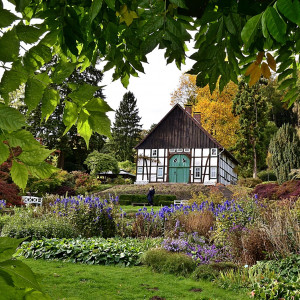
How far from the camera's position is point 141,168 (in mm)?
30688

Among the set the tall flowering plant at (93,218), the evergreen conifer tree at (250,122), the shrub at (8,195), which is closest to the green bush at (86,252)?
the tall flowering plant at (93,218)

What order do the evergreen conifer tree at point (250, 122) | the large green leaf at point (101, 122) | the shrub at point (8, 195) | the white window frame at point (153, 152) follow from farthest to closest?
1. the evergreen conifer tree at point (250, 122)
2. the white window frame at point (153, 152)
3. the shrub at point (8, 195)
4. the large green leaf at point (101, 122)

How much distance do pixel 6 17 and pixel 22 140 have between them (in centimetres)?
37

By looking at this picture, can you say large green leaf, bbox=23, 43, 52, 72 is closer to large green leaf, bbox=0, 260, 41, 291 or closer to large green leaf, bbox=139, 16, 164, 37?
large green leaf, bbox=139, 16, 164, 37

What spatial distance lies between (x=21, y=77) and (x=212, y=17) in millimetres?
981

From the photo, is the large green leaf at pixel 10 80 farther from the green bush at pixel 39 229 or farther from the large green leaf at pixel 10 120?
the green bush at pixel 39 229

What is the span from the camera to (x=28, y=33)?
46.7 inches

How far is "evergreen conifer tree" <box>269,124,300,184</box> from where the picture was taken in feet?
80.1

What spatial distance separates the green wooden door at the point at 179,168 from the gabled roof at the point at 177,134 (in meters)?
1.08

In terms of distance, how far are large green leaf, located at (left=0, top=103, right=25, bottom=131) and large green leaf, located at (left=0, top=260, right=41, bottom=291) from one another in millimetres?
337

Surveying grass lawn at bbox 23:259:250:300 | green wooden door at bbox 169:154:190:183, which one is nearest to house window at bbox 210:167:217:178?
green wooden door at bbox 169:154:190:183

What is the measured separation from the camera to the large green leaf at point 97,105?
4.42ft

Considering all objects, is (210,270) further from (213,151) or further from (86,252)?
(213,151)

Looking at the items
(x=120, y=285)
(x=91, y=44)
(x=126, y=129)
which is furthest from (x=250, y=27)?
(x=126, y=129)
